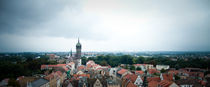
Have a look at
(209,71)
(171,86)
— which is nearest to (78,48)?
(171,86)

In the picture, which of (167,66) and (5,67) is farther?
(167,66)

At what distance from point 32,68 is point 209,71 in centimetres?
6959

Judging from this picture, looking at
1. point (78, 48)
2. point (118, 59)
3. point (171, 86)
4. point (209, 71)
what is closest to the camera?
point (171, 86)

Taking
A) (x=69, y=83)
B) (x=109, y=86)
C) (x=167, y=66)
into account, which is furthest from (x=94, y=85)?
(x=167, y=66)

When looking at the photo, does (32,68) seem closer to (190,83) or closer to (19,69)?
(19,69)

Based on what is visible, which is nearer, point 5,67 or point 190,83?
point 190,83

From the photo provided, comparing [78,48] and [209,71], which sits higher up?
[78,48]

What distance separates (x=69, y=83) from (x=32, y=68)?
1359 inches

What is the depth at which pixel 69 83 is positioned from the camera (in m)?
28.7

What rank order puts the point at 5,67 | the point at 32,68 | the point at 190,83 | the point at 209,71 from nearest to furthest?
the point at 190,83 < the point at 5,67 < the point at 209,71 < the point at 32,68

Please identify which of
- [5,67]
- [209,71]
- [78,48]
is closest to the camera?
[5,67]

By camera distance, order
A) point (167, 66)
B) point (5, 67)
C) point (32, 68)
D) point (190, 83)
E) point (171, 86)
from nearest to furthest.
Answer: point (171, 86), point (190, 83), point (5, 67), point (32, 68), point (167, 66)

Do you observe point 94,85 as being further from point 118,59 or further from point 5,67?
point 118,59

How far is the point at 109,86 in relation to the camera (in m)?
29.6
